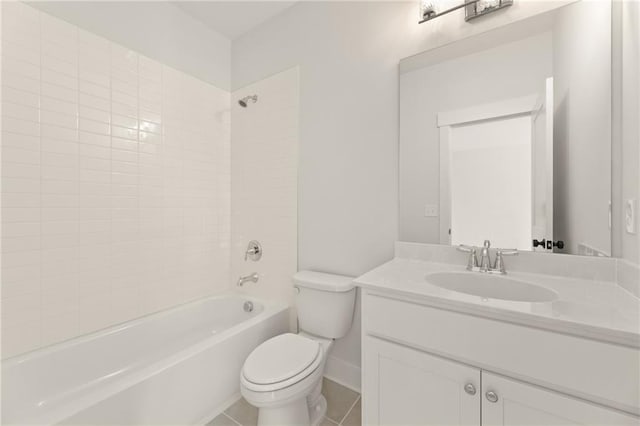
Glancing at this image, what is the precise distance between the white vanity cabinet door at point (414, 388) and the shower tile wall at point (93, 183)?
1.55 metres

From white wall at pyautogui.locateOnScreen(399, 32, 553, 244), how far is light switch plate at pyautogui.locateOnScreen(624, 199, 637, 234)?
422 mm

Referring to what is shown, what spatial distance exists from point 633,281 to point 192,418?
1.88 metres

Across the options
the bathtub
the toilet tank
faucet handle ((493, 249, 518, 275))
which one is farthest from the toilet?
faucet handle ((493, 249, 518, 275))

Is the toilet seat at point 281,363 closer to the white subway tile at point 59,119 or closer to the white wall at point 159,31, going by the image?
the white subway tile at point 59,119

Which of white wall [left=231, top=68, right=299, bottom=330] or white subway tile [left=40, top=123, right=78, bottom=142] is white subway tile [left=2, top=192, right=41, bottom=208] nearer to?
white subway tile [left=40, top=123, right=78, bottom=142]

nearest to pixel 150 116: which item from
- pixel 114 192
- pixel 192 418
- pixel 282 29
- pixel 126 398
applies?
pixel 114 192

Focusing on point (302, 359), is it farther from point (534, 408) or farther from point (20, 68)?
point (20, 68)

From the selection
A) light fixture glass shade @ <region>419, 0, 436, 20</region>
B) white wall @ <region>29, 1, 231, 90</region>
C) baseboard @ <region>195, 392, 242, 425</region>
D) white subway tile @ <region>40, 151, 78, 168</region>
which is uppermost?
white wall @ <region>29, 1, 231, 90</region>

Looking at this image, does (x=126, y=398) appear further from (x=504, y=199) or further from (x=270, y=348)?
(x=504, y=199)

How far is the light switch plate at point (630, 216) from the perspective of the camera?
0.87m

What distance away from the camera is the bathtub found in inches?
42.6

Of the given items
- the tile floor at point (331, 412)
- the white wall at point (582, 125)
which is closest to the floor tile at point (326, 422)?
the tile floor at point (331, 412)

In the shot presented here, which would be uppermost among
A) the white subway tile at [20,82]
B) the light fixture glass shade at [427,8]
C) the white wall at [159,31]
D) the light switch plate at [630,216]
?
the white wall at [159,31]

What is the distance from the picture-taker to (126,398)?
3.57 feet
